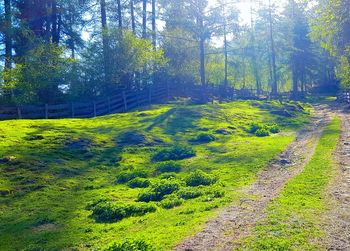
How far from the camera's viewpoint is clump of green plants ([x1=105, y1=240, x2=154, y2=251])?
21.9 feet

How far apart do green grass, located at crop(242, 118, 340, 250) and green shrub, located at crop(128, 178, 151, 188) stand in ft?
15.4

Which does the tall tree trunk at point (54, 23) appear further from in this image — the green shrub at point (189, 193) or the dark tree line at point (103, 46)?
the green shrub at point (189, 193)

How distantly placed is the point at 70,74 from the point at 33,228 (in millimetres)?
21019

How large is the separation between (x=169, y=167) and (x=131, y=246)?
296 inches

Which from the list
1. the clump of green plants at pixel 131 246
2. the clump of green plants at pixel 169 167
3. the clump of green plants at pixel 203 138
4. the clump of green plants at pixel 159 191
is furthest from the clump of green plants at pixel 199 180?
the clump of green plants at pixel 203 138

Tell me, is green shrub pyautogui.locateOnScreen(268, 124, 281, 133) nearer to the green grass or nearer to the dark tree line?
the dark tree line

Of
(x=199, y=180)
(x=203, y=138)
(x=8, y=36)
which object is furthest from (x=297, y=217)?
(x=8, y=36)

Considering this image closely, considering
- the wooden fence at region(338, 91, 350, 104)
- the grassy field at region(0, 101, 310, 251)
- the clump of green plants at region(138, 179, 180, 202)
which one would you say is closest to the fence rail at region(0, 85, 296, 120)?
the grassy field at region(0, 101, 310, 251)

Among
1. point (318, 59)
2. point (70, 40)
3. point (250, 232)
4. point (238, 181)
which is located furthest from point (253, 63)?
point (250, 232)

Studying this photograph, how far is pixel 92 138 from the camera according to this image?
1808 centimetres

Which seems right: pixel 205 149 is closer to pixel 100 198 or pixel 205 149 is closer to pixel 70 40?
pixel 100 198

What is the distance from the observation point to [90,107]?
29.4m

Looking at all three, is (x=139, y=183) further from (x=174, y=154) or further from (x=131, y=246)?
(x=131, y=246)

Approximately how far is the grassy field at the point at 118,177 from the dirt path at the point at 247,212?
35cm
